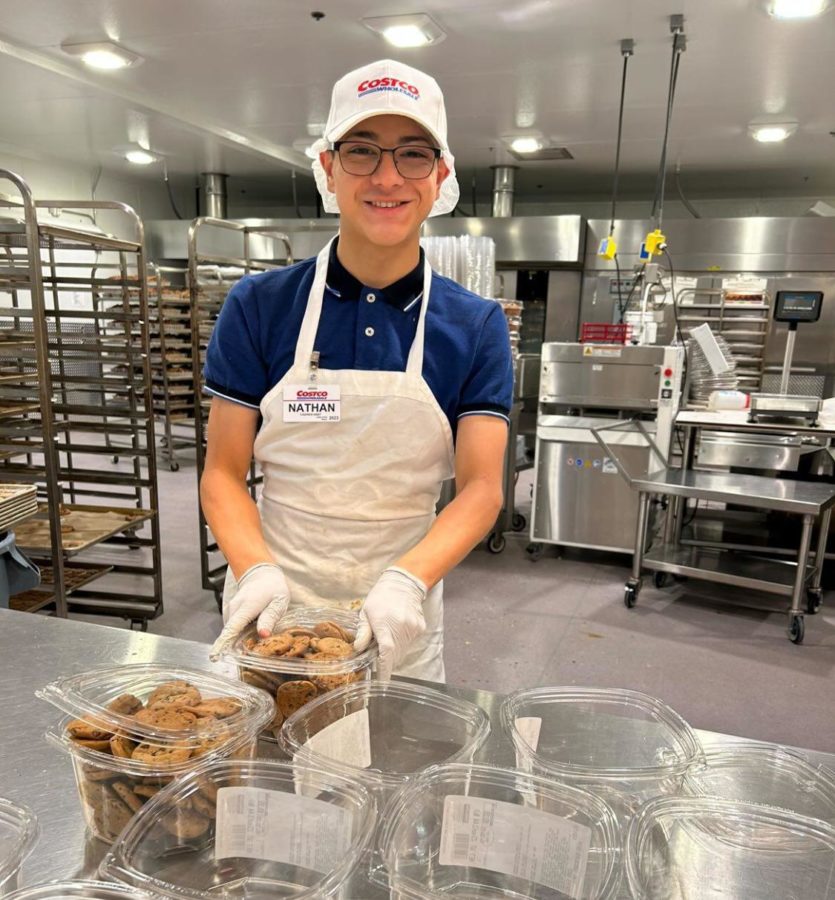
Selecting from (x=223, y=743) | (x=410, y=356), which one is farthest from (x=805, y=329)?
(x=223, y=743)

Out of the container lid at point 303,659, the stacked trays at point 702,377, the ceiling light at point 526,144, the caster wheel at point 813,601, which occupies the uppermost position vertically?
the ceiling light at point 526,144

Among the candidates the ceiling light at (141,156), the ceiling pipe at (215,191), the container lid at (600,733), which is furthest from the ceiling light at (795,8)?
the ceiling pipe at (215,191)

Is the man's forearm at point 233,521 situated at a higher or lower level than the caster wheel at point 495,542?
higher

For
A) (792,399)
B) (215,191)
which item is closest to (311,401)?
(792,399)

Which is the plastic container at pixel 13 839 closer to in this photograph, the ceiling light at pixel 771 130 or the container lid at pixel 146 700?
the container lid at pixel 146 700

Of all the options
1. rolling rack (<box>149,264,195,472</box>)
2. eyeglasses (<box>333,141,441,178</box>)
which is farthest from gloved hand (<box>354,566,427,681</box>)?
rolling rack (<box>149,264,195,472</box>)

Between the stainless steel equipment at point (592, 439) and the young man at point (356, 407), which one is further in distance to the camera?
the stainless steel equipment at point (592, 439)

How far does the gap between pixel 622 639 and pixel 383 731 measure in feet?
8.31

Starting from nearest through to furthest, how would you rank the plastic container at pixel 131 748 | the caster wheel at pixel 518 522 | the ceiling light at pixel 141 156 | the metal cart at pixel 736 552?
1. the plastic container at pixel 131 748
2. the metal cart at pixel 736 552
3. the caster wheel at pixel 518 522
4. the ceiling light at pixel 141 156

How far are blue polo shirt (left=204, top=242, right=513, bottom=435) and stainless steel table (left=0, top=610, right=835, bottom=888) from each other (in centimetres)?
46

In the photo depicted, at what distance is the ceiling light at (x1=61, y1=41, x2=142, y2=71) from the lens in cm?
395

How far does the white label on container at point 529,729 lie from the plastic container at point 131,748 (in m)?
0.27

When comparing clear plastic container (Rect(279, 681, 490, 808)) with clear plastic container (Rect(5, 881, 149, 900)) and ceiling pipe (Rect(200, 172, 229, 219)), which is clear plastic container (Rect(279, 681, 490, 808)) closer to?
clear plastic container (Rect(5, 881, 149, 900))

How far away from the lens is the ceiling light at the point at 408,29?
340cm
